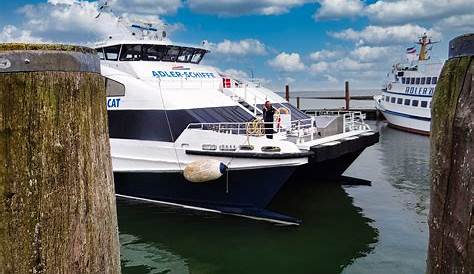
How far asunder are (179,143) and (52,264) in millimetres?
7738

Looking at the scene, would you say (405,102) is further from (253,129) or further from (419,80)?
(253,129)

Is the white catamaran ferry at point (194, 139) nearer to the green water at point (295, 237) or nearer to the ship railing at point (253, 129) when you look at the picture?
the ship railing at point (253, 129)

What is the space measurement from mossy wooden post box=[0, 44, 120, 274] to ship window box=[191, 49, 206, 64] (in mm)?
11210

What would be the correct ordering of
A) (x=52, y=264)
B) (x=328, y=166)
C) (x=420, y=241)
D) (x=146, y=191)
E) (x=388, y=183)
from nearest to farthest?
(x=52, y=264), (x=420, y=241), (x=146, y=191), (x=328, y=166), (x=388, y=183)

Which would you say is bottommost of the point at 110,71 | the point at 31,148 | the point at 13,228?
the point at 13,228

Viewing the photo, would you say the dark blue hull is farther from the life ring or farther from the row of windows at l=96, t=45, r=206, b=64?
the row of windows at l=96, t=45, r=206, b=64

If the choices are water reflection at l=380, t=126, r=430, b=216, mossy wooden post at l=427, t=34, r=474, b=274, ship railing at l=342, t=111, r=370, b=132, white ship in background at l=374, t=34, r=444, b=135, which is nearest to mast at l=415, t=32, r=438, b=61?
white ship in background at l=374, t=34, r=444, b=135

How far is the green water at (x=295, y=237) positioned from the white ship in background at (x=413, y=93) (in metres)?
18.1

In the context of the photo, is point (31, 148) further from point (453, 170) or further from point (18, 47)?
point (453, 170)

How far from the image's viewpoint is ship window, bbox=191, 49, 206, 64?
13.3 metres

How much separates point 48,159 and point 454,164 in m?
1.79

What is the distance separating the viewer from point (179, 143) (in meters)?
9.90

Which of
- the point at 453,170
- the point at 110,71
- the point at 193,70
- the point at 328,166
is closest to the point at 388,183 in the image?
the point at 328,166

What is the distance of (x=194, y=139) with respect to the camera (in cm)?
979
